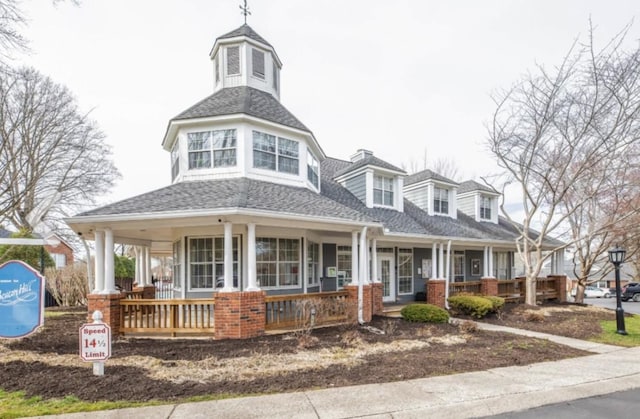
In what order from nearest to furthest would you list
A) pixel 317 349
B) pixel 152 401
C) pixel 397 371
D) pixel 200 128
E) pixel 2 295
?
pixel 152 401, pixel 2 295, pixel 397 371, pixel 317 349, pixel 200 128

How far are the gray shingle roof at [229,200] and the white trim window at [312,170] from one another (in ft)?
5.76

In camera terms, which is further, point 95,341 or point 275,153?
point 275,153

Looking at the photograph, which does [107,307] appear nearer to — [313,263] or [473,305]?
[313,263]

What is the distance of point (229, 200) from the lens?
340 inches

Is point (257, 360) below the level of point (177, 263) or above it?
below

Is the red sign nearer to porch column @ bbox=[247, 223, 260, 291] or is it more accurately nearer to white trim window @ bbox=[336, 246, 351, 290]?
porch column @ bbox=[247, 223, 260, 291]

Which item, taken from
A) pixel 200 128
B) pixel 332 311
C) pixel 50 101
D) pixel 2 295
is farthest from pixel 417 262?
pixel 50 101

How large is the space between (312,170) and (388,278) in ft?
19.2

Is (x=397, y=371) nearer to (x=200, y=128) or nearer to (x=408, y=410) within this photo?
(x=408, y=410)

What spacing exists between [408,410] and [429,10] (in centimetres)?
957

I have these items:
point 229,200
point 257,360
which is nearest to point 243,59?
point 229,200

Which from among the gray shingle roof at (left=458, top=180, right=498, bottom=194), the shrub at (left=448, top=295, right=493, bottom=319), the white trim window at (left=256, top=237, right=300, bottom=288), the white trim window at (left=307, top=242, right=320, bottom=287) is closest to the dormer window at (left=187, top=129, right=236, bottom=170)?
the white trim window at (left=256, top=237, right=300, bottom=288)

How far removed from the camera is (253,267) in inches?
339

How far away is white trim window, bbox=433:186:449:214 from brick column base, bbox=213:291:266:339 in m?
12.4
